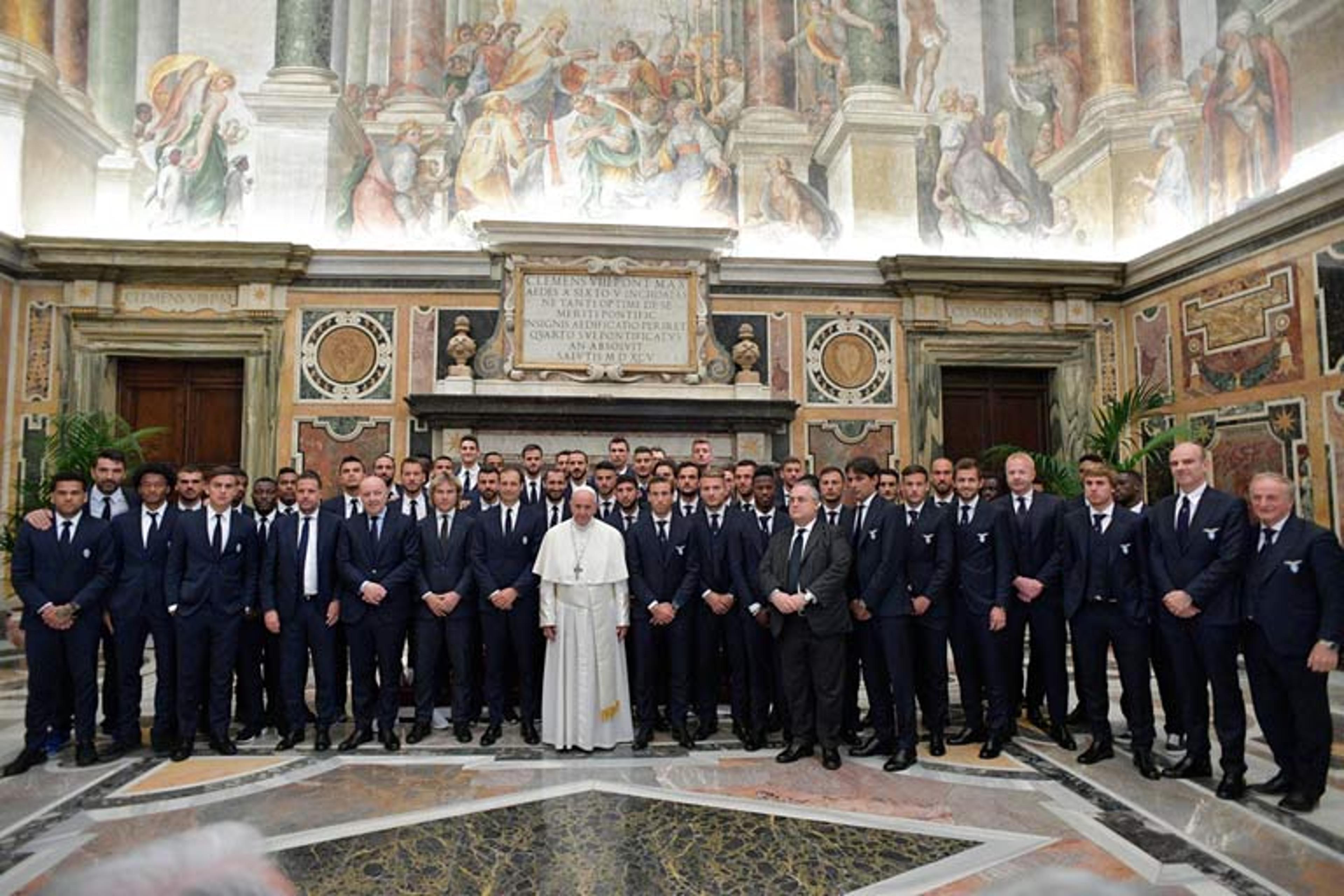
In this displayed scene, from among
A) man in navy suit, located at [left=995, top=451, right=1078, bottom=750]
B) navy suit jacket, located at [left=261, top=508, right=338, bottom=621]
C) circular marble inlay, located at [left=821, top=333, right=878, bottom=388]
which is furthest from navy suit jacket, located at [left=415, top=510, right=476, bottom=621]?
circular marble inlay, located at [left=821, top=333, right=878, bottom=388]

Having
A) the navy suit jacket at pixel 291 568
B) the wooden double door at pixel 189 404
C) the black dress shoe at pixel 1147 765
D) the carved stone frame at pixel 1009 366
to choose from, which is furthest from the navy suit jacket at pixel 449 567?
the carved stone frame at pixel 1009 366

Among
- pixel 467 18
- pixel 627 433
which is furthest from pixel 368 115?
pixel 627 433

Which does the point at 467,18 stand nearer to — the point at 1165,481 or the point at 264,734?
the point at 264,734

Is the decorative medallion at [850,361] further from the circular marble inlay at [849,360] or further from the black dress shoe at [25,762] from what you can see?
the black dress shoe at [25,762]

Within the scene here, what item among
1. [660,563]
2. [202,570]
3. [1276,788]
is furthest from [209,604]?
[1276,788]

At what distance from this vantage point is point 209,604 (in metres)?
4.69

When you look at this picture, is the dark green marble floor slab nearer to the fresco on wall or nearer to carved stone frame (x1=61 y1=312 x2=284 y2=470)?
carved stone frame (x1=61 y1=312 x2=284 y2=470)

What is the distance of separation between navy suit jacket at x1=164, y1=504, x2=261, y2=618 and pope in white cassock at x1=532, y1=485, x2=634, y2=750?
1.68m

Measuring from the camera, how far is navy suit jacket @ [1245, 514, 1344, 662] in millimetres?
3643

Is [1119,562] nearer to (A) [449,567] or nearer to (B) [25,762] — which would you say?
(A) [449,567]

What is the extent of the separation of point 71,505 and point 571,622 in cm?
278

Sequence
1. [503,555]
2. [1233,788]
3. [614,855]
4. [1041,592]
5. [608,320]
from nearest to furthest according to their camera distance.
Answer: [614,855] → [1233,788] → [1041,592] → [503,555] → [608,320]

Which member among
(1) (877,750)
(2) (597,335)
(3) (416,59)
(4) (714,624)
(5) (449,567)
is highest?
(3) (416,59)

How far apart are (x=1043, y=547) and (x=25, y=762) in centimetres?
558
